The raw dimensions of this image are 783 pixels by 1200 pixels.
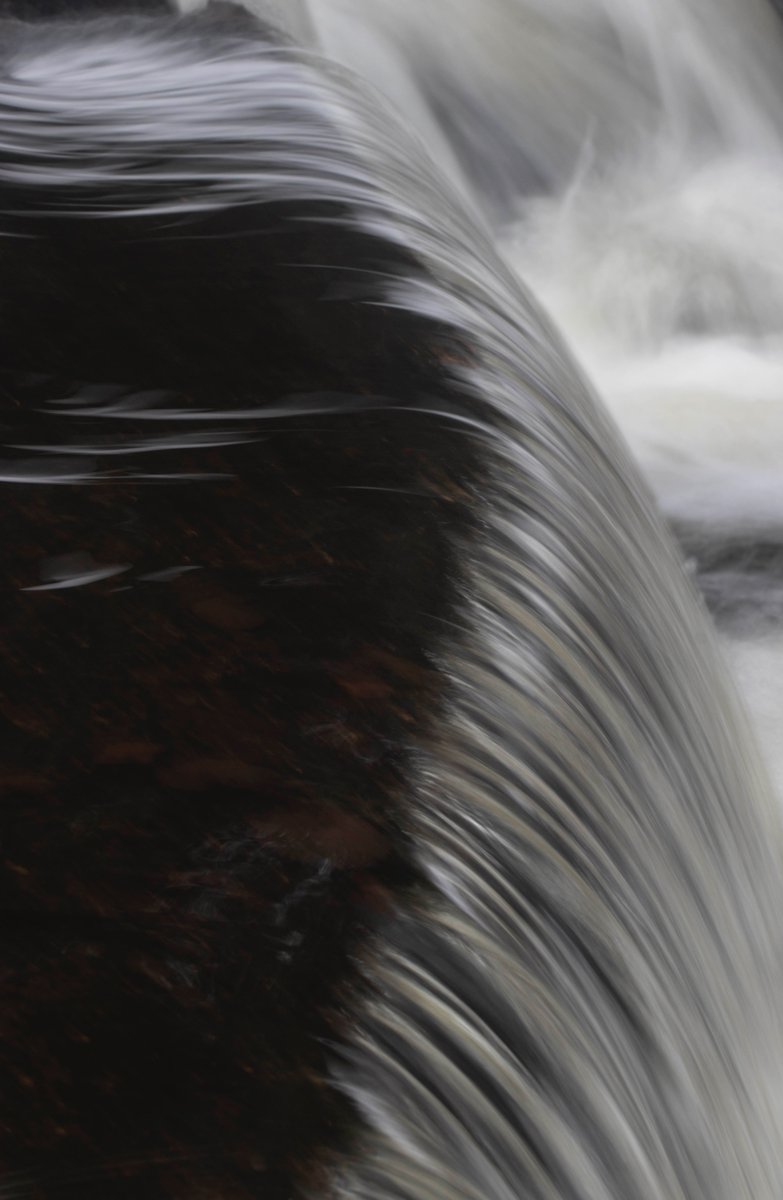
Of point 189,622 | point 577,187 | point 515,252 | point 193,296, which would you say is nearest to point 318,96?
point 193,296

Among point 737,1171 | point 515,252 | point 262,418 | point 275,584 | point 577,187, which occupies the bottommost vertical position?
point 737,1171

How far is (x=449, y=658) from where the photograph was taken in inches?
38.6

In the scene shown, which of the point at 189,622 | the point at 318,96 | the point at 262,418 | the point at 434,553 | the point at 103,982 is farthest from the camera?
the point at 318,96

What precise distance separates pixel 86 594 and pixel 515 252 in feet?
10.9

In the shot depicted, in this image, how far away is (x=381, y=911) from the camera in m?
0.81

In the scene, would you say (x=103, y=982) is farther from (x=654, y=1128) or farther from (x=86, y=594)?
(x=654, y=1128)

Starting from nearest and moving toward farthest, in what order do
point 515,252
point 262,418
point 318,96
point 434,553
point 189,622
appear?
point 189,622 → point 434,553 → point 262,418 → point 318,96 → point 515,252

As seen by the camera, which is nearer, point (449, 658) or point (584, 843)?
point (449, 658)

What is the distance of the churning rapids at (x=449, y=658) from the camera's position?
0.84 meters

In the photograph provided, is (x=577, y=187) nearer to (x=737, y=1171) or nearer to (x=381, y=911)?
(x=737, y=1171)

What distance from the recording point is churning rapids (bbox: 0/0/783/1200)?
2.75ft

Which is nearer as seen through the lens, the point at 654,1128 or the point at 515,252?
the point at 654,1128

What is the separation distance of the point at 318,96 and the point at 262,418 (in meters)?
1.02

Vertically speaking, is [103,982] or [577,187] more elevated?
[577,187]
